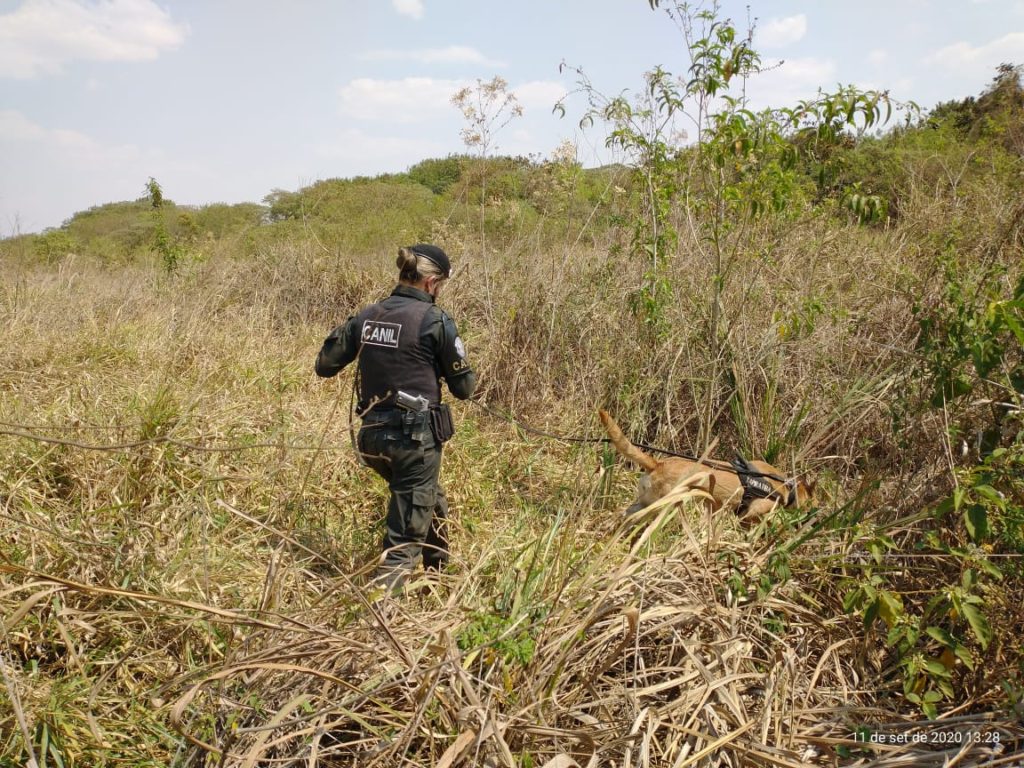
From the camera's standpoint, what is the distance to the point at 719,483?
341 cm

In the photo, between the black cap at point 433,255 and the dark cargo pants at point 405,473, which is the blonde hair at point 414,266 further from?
the dark cargo pants at point 405,473

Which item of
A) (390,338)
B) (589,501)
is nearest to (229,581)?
(390,338)

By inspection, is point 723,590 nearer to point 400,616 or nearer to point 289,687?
point 400,616

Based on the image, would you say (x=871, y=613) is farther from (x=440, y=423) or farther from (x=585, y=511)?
(x=440, y=423)

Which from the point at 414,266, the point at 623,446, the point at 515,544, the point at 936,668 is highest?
the point at 414,266

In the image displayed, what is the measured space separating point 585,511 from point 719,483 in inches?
43.4

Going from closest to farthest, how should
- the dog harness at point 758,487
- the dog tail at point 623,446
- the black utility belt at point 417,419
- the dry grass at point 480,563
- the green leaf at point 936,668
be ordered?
the dry grass at point 480,563 → the green leaf at point 936,668 → the black utility belt at point 417,419 → the dog harness at point 758,487 → the dog tail at point 623,446

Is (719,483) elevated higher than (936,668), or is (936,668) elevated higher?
(719,483)

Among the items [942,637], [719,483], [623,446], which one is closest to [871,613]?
[942,637]

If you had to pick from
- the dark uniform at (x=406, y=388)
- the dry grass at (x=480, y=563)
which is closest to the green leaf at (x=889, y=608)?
the dry grass at (x=480, y=563)

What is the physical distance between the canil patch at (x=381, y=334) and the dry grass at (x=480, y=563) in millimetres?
657

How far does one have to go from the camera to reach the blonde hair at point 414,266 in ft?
10.1

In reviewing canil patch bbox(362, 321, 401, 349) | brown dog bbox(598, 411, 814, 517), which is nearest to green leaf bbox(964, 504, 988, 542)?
brown dog bbox(598, 411, 814, 517)

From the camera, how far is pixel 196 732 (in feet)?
6.22
